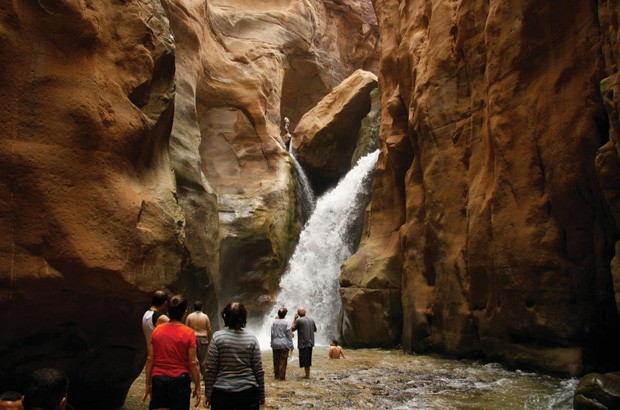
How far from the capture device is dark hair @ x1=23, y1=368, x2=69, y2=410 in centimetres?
270

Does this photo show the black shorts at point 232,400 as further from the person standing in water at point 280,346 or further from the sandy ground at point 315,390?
the person standing in water at point 280,346

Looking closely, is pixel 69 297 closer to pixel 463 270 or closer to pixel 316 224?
pixel 463 270

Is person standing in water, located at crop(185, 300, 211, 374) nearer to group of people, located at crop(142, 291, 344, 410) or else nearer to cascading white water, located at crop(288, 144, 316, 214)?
group of people, located at crop(142, 291, 344, 410)

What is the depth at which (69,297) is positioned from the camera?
584 centimetres

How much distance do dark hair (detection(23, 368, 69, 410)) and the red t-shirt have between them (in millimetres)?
1677

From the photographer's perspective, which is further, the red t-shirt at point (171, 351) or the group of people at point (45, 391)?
the red t-shirt at point (171, 351)

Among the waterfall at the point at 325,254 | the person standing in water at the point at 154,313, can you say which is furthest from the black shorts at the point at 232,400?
the waterfall at the point at 325,254

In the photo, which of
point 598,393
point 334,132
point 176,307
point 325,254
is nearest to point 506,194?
point 598,393

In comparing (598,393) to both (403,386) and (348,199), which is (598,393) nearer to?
(403,386)

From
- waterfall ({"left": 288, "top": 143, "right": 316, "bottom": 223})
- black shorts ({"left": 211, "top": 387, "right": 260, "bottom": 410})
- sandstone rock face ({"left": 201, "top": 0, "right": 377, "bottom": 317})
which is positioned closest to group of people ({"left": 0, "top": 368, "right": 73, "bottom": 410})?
black shorts ({"left": 211, "top": 387, "right": 260, "bottom": 410})

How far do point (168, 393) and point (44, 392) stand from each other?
1.78 metres

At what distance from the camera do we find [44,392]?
8.86 ft

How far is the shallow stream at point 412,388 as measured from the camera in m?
7.74

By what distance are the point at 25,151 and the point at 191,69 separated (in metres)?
15.5
